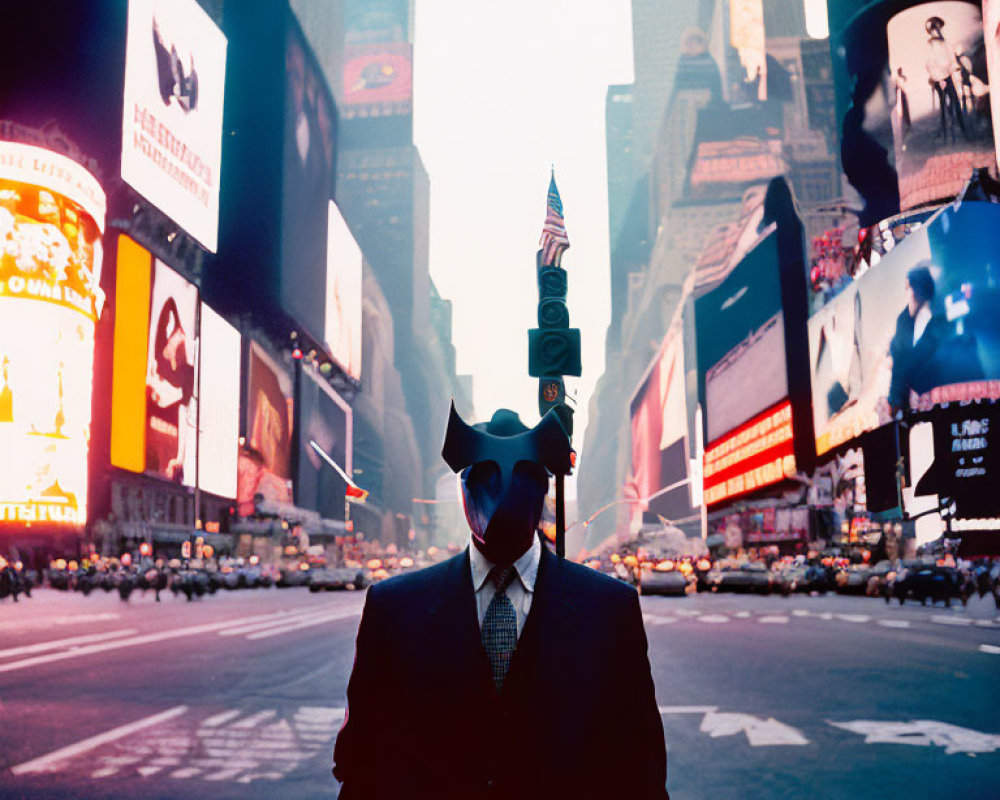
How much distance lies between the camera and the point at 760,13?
178625mm

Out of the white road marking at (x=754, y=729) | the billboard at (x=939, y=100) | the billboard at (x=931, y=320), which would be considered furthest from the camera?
the billboard at (x=939, y=100)

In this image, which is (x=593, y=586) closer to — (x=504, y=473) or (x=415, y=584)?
(x=504, y=473)

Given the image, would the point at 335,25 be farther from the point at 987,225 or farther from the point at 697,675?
the point at 697,675

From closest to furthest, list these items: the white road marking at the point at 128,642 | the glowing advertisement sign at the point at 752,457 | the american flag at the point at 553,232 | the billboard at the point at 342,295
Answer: the american flag at the point at 553,232 < the white road marking at the point at 128,642 < the glowing advertisement sign at the point at 752,457 < the billboard at the point at 342,295

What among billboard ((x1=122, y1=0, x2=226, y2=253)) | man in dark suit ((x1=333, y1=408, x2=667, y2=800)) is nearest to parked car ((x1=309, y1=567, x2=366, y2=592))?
billboard ((x1=122, y1=0, x2=226, y2=253))

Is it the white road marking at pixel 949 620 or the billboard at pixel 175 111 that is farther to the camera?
the billboard at pixel 175 111

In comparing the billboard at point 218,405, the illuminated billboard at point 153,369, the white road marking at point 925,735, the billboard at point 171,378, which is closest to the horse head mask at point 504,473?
the white road marking at point 925,735

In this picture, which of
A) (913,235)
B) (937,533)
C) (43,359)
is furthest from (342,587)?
(913,235)

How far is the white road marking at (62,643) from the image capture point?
19008 mm

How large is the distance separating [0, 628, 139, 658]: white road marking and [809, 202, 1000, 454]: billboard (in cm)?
4885

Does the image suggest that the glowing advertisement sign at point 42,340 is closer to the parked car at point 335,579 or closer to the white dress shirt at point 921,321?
the parked car at point 335,579

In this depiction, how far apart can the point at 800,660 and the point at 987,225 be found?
162 feet

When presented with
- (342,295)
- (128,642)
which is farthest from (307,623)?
(342,295)

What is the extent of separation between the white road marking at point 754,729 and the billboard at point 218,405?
2862 inches
